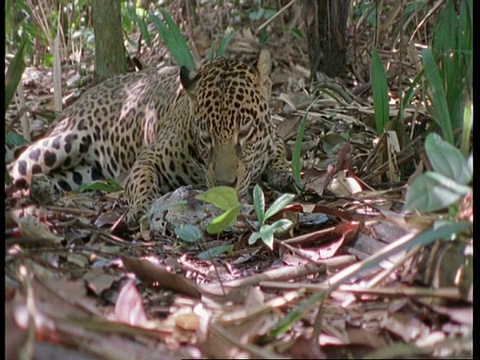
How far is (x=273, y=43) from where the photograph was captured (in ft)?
32.2

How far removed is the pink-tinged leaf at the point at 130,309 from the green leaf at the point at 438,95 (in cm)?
163

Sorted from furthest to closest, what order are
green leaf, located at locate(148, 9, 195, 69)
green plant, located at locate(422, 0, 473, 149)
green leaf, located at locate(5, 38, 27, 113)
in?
green leaf, located at locate(148, 9, 195, 69)
green plant, located at locate(422, 0, 473, 149)
green leaf, located at locate(5, 38, 27, 113)

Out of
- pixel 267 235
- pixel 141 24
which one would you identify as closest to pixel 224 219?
pixel 267 235

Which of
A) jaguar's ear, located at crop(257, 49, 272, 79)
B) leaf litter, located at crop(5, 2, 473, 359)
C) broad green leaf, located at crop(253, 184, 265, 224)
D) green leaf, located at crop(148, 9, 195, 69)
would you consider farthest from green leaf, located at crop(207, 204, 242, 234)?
green leaf, located at crop(148, 9, 195, 69)

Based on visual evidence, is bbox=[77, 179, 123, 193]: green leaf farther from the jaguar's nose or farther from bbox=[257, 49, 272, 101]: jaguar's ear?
bbox=[257, 49, 272, 101]: jaguar's ear

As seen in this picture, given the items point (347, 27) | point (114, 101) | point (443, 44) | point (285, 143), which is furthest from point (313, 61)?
point (443, 44)

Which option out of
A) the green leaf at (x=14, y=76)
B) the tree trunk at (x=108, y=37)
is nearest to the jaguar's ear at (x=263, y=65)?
the tree trunk at (x=108, y=37)

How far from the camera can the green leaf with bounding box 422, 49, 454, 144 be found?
3.66 metres

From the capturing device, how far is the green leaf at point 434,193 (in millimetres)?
2605

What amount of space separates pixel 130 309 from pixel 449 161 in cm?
122

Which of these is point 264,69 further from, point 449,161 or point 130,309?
point 130,309

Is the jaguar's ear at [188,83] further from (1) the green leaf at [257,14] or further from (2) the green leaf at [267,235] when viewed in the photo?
(1) the green leaf at [257,14]

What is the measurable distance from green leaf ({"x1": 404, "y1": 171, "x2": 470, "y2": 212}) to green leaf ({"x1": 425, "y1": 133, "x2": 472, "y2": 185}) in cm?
8

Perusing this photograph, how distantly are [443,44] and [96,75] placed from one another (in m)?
4.58
